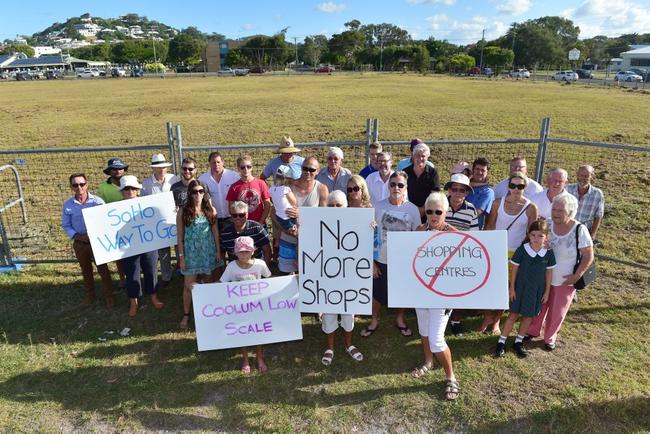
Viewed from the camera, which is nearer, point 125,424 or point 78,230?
point 125,424

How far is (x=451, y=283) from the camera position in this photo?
429 centimetres

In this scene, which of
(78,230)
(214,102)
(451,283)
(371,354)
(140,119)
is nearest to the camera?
(451,283)

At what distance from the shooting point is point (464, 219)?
15.5 feet

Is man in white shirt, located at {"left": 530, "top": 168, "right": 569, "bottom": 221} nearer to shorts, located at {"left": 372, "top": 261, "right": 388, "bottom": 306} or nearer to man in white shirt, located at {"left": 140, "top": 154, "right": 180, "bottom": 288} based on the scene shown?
shorts, located at {"left": 372, "top": 261, "right": 388, "bottom": 306}

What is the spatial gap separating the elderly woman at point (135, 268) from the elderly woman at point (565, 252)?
15.3 feet

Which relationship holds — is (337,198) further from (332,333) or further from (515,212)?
(515,212)

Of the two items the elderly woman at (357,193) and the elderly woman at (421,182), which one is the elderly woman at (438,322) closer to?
the elderly woman at (357,193)

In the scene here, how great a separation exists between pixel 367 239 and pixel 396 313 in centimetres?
167

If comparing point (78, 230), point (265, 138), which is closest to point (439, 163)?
point (265, 138)

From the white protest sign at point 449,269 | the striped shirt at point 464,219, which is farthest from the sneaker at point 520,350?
the striped shirt at point 464,219

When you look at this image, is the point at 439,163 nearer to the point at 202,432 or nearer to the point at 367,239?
the point at 367,239

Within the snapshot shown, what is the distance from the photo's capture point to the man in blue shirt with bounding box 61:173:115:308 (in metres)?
5.47

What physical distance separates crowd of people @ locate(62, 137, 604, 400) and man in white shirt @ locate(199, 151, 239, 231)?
1cm

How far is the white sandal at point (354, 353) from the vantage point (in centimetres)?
480
